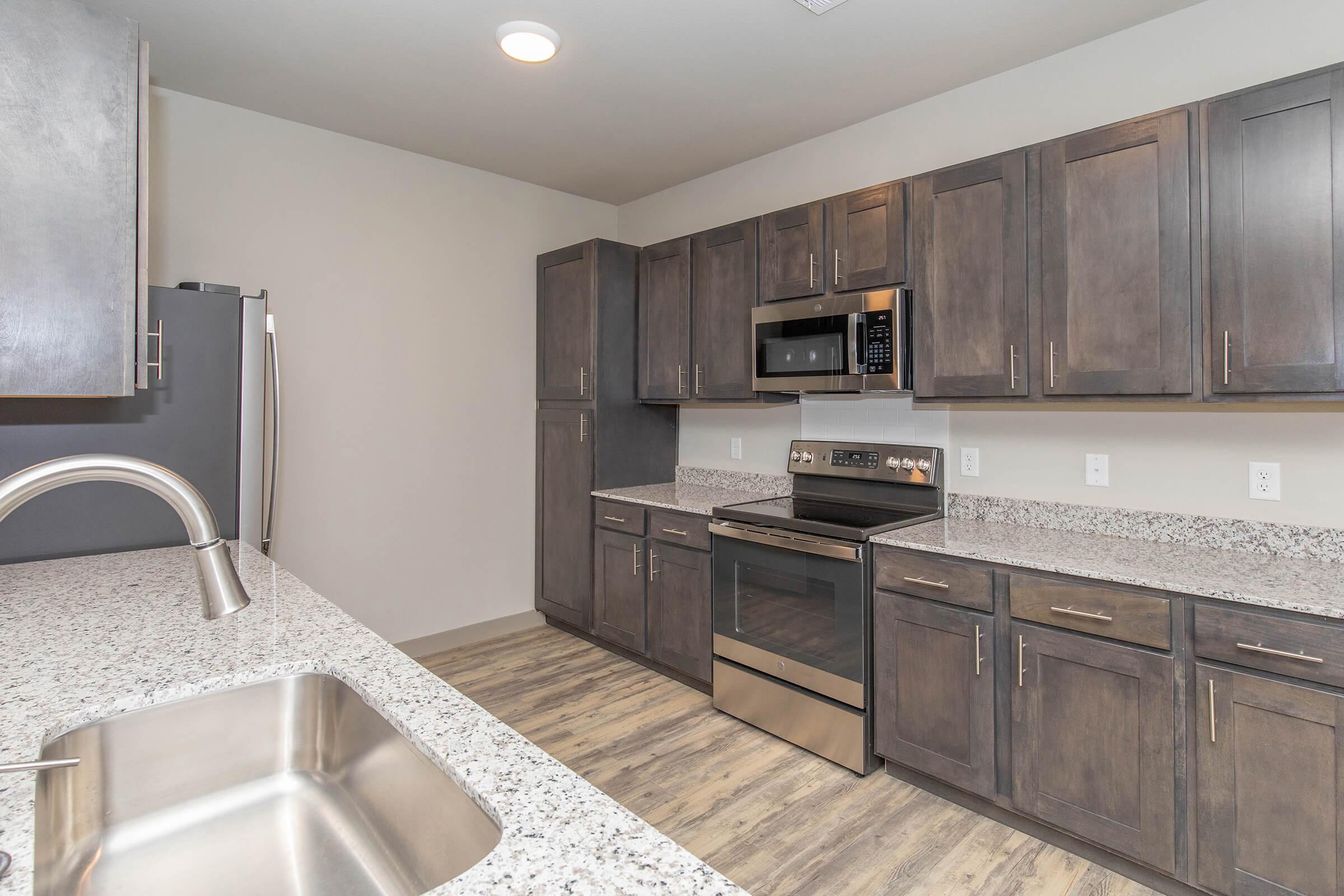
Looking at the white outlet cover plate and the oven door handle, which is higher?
the white outlet cover plate

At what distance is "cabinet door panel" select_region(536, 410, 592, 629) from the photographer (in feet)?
12.5

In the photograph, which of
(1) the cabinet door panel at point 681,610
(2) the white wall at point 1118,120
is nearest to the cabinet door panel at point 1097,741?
(2) the white wall at point 1118,120

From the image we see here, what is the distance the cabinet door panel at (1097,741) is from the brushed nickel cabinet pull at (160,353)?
2865 mm

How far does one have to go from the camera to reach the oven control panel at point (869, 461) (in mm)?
2887

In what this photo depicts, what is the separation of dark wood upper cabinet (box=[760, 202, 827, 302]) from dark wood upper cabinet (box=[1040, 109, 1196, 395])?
35.1 inches

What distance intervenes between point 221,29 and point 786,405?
2787mm

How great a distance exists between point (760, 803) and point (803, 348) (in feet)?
5.83

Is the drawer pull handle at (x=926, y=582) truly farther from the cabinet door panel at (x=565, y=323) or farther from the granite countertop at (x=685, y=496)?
the cabinet door panel at (x=565, y=323)

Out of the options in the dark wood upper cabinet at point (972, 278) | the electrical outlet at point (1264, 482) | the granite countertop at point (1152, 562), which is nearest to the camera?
the granite countertop at point (1152, 562)

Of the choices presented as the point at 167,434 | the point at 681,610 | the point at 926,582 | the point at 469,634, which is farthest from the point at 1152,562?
the point at 469,634

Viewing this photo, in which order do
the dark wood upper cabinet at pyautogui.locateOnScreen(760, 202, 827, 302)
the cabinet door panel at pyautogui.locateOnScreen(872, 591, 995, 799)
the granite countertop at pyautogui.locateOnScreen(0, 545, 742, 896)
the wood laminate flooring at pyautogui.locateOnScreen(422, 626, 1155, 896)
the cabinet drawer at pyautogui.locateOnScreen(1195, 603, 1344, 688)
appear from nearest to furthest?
the granite countertop at pyautogui.locateOnScreen(0, 545, 742, 896), the cabinet drawer at pyautogui.locateOnScreen(1195, 603, 1344, 688), the wood laminate flooring at pyautogui.locateOnScreen(422, 626, 1155, 896), the cabinet door panel at pyautogui.locateOnScreen(872, 591, 995, 799), the dark wood upper cabinet at pyautogui.locateOnScreen(760, 202, 827, 302)

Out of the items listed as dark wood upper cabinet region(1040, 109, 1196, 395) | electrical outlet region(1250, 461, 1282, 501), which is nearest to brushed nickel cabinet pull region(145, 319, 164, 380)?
dark wood upper cabinet region(1040, 109, 1196, 395)

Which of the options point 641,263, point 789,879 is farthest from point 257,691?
point 641,263

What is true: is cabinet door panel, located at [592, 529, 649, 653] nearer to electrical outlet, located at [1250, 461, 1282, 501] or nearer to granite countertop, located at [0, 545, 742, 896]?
granite countertop, located at [0, 545, 742, 896]
